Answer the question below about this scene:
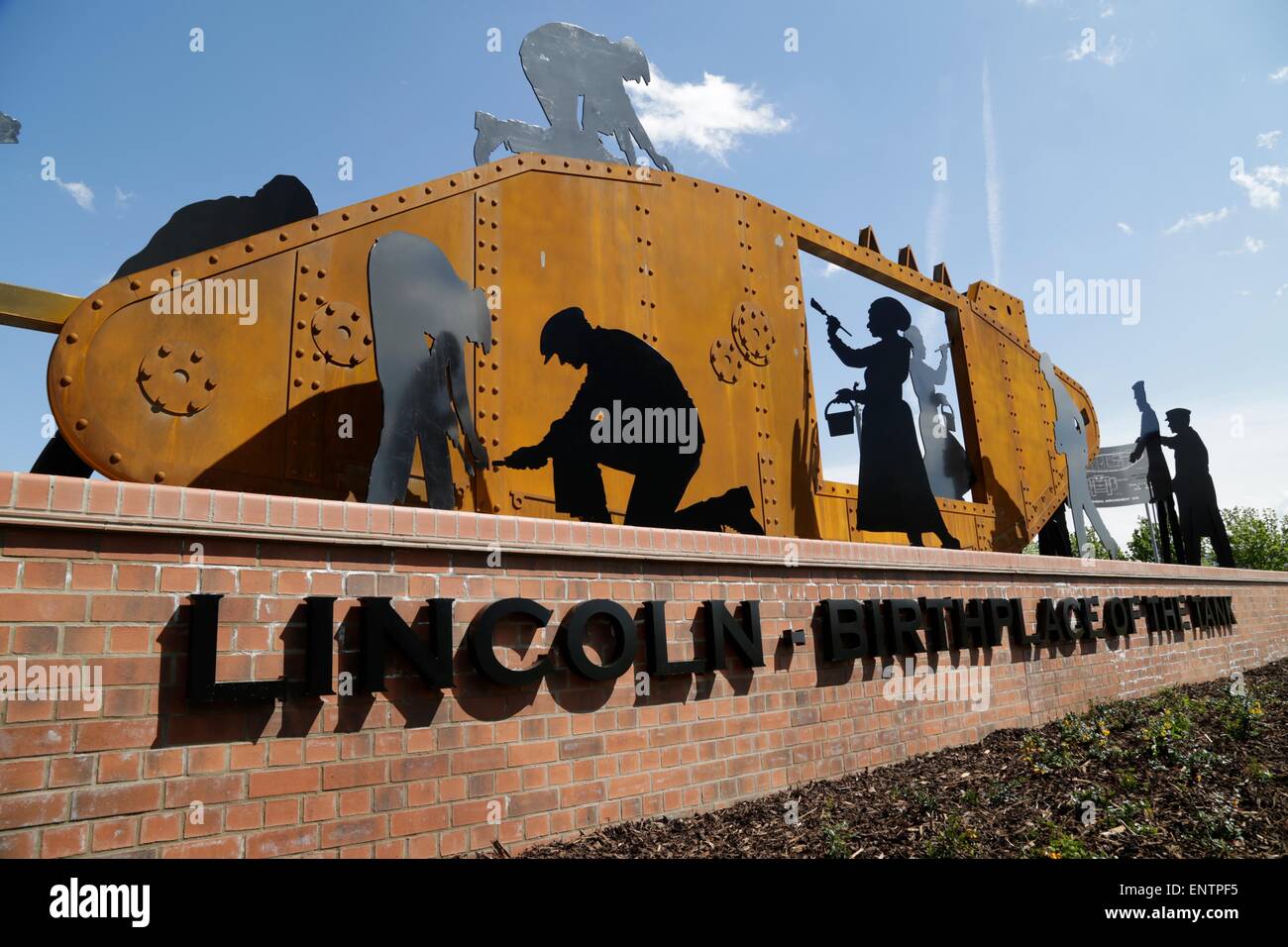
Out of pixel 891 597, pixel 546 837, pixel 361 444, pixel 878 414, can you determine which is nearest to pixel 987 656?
pixel 891 597

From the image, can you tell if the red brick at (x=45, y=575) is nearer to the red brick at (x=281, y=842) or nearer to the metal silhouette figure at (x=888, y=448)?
the red brick at (x=281, y=842)

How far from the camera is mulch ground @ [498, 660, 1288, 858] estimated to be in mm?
4113

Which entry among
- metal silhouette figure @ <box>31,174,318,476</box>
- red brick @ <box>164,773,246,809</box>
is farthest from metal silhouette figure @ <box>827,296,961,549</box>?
red brick @ <box>164,773,246,809</box>

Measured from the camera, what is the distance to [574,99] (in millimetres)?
7086

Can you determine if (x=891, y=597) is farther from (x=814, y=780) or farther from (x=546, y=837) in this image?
(x=546, y=837)

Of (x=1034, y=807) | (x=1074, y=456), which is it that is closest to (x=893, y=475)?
(x=1034, y=807)

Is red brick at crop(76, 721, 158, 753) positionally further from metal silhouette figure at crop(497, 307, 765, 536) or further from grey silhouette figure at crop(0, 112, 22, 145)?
grey silhouette figure at crop(0, 112, 22, 145)

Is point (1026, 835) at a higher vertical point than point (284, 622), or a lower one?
lower

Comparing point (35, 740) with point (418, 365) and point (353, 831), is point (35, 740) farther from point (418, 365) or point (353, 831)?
point (418, 365)

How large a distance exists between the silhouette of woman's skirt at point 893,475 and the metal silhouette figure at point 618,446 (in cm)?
179

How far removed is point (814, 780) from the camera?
5.34 m

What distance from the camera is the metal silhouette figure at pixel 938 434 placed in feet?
31.6

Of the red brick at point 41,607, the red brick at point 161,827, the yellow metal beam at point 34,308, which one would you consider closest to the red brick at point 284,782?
the red brick at point 161,827
